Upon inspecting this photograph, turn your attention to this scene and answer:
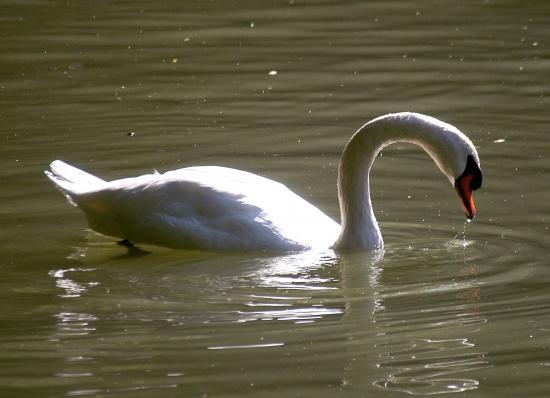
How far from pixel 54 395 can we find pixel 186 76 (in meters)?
7.67

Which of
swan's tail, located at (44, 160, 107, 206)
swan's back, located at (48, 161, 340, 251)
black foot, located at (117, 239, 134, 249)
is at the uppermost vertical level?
swan's tail, located at (44, 160, 107, 206)

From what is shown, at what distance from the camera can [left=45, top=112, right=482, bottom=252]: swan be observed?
8734 millimetres

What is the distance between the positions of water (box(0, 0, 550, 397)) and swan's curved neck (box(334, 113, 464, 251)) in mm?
174

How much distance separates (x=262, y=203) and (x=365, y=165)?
71 centimetres

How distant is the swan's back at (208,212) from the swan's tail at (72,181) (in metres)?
0.03

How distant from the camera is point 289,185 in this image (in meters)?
10.3

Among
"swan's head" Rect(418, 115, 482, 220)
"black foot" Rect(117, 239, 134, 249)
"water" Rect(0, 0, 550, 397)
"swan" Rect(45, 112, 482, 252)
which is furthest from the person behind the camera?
"black foot" Rect(117, 239, 134, 249)

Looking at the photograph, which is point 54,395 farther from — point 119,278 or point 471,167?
point 471,167

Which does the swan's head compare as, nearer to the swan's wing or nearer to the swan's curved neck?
the swan's curved neck

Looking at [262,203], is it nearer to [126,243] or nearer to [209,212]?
[209,212]

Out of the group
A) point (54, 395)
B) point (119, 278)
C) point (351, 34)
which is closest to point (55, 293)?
point (119, 278)

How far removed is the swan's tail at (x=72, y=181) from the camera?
9398mm

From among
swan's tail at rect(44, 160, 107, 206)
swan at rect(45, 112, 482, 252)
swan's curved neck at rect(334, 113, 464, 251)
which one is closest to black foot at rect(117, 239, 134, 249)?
swan at rect(45, 112, 482, 252)

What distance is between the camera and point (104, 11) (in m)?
16.2
